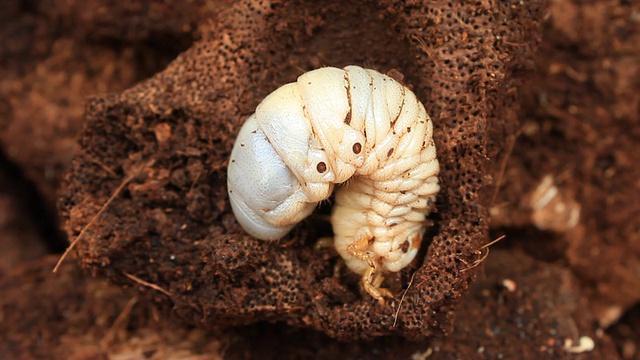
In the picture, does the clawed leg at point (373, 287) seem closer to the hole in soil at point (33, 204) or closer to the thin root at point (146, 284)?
the thin root at point (146, 284)

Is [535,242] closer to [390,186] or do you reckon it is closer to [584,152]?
[584,152]

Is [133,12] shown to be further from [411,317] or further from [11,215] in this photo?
[411,317]

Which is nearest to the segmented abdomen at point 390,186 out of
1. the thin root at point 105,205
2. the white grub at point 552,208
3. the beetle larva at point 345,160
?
the beetle larva at point 345,160

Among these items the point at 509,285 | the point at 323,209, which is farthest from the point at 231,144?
the point at 509,285

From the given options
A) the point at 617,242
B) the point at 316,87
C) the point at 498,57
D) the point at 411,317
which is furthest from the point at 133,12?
the point at 617,242

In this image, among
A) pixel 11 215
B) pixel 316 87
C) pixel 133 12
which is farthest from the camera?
pixel 11 215

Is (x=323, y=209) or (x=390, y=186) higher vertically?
(x=390, y=186)
